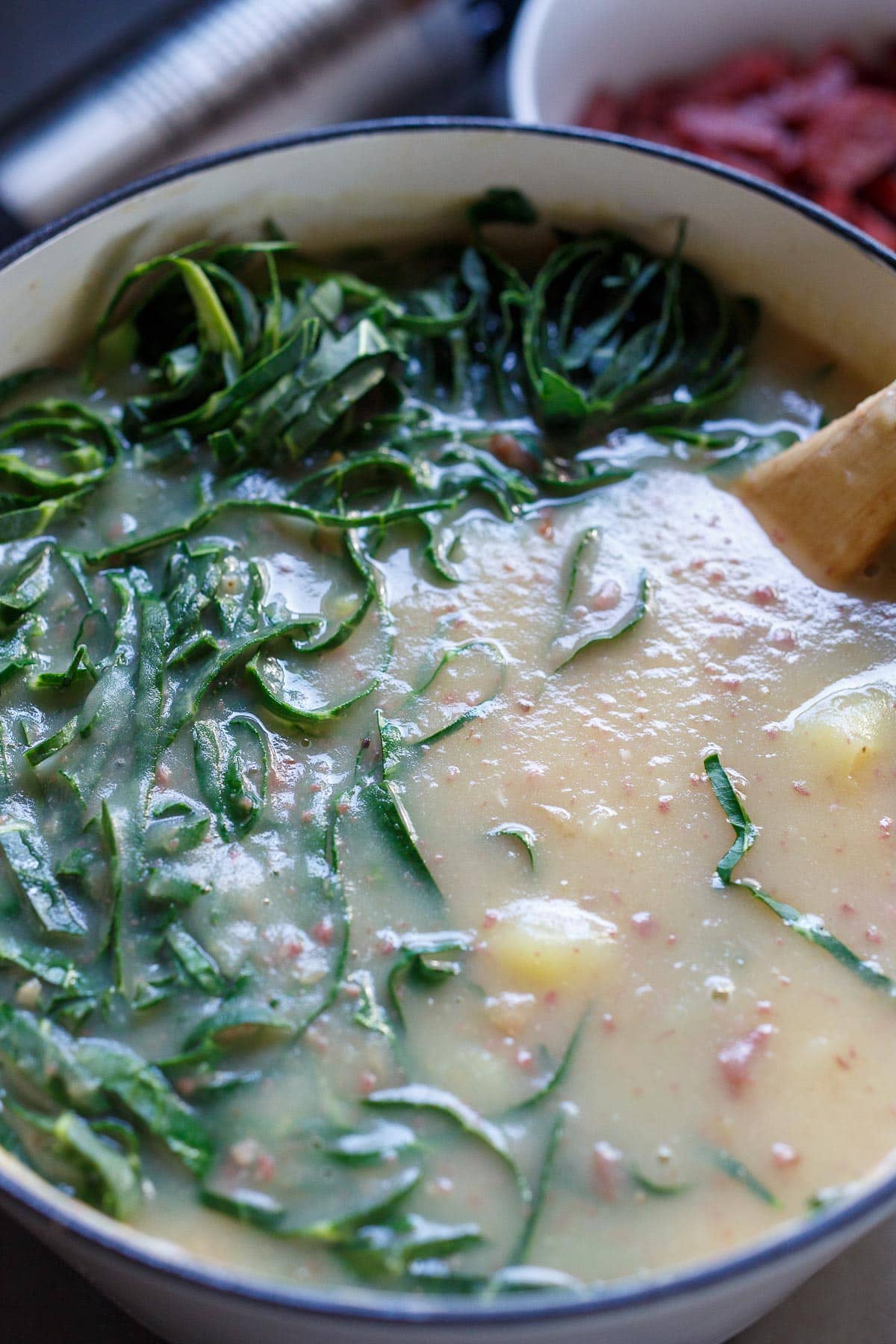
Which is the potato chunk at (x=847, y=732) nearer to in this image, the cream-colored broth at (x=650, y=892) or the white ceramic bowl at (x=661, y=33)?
the cream-colored broth at (x=650, y=892)

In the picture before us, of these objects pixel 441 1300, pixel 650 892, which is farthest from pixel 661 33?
pixel 441 1300

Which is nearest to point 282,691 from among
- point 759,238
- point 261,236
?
point 261,236

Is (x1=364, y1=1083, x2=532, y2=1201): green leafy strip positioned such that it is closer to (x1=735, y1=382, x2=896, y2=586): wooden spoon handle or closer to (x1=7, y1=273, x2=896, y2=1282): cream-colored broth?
(x1=7, y1=273, x2=896, y2=1282): cream-colored broth

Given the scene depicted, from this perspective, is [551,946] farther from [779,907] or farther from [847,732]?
[847,732]

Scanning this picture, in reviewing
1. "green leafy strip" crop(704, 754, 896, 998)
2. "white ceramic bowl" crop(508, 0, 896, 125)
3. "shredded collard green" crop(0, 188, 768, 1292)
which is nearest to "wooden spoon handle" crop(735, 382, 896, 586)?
"shredded collard green" crop(0, 188, 768, 1292)

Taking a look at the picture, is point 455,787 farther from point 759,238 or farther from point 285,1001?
point 759,238
